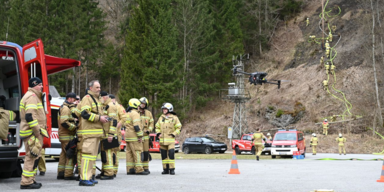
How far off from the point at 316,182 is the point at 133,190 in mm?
4729

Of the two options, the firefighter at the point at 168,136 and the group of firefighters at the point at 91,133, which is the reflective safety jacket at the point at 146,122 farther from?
the firefighter at the point at 168,136

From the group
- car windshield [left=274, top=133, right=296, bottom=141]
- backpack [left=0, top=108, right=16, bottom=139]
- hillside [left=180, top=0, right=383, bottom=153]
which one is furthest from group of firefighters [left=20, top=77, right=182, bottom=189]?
hillside [left=180, top=0, right=383, bottom=153]

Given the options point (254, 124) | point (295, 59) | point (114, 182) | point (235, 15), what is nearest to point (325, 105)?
point (254, 124)

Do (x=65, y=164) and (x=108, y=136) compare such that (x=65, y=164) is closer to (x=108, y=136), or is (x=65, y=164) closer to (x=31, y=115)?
(x=108, y=136)

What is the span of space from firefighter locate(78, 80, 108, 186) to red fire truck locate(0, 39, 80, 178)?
89 centimetres

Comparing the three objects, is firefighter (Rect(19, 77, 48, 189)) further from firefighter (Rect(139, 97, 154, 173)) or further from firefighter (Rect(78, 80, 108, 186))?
firefighter (Rect(139, 97, 154, 173))

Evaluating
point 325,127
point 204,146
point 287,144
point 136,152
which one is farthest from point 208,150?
point 136,152

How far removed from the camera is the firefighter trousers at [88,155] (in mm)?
9570

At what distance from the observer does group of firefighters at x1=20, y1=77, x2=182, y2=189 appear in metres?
9.06

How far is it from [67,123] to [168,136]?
328cm

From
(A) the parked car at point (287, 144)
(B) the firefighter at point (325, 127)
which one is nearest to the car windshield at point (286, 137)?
(A) the parked car at point (287, 144)

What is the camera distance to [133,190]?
9.02m

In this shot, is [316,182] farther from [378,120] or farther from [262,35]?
[262,35]

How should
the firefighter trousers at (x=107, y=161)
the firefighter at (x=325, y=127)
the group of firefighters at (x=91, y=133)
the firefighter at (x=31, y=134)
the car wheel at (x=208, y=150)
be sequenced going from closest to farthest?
the firefighter at (x=31, y=134) < the group of firefighters at (x=91, y=133) < the firefighter trousers at (x=107, y=161) < the car wheel at (x=208, y=150) < the firefighter at (x=325, y=127)
